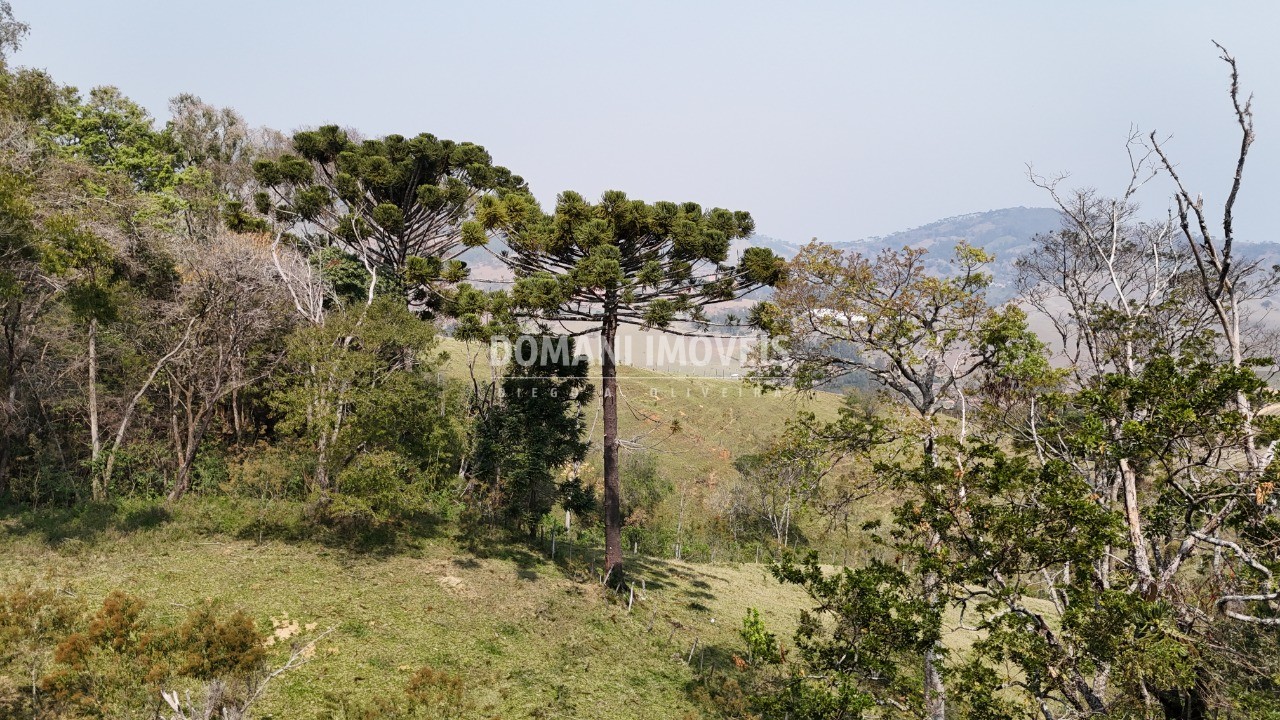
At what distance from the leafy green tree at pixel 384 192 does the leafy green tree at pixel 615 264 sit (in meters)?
7.11

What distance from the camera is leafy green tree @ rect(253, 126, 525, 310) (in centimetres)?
2475

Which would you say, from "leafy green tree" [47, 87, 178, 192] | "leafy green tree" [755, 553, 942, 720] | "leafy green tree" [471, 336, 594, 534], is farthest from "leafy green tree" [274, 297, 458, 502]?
"leafy green tree" [47, 87, 178, 192]

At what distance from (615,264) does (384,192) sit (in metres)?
15.0

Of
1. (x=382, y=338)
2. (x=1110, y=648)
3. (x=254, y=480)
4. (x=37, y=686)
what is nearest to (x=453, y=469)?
(x=254, y=480)

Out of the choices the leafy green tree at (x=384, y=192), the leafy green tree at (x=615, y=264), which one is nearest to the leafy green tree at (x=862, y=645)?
the leafy green tree at (x=615, y=264)

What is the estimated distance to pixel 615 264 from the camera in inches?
672

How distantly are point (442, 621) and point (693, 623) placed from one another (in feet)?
24.3

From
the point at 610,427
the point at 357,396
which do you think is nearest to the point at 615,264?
the point at 610,427

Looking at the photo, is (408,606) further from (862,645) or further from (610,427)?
A: (862,645)

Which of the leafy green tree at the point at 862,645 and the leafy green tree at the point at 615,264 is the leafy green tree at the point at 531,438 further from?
the leafy green tree at the point at 862,645

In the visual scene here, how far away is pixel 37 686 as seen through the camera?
9734 mm

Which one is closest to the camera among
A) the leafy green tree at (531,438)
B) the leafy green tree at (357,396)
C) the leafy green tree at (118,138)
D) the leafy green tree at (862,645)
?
the leafy green tree at (862,645)

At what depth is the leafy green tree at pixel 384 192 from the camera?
974 inches

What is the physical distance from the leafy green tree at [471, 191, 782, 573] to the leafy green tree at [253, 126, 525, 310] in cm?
711
